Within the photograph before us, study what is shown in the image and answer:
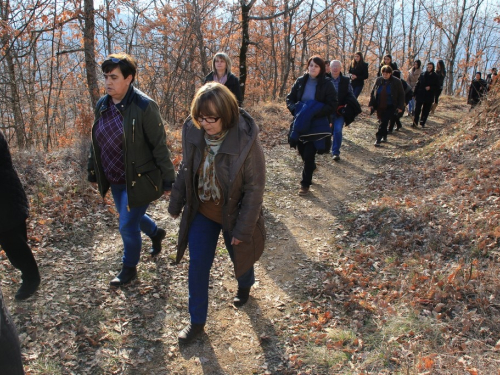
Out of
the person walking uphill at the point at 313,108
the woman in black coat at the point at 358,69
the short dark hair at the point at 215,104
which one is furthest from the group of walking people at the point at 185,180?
the woman in black coat at the point at 358,69

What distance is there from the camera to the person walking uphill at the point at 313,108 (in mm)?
6086

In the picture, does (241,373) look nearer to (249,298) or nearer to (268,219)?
(249,298)

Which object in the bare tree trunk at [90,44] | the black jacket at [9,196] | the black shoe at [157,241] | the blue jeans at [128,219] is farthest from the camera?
the bare tree trunk at [90,44]

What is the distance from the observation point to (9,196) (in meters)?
3.32

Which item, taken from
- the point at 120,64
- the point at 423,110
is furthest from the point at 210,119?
the point at 423,110

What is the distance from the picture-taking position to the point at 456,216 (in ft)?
16.9

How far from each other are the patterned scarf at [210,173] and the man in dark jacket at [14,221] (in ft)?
5.79

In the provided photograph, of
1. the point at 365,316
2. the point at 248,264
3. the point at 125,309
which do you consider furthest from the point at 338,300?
the point at 125,309

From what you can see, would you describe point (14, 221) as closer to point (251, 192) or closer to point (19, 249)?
point (19, 249)

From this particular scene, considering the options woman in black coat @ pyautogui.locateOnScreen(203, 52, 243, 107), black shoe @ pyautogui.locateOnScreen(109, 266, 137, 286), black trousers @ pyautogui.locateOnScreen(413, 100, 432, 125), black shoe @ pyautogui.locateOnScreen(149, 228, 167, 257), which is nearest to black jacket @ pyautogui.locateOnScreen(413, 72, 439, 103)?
black trousers @ pyautogui.locateOnScreen(413, 100, 432, 125)

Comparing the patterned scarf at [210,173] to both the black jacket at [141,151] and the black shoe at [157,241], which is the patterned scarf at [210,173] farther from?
the black shoe at [157,241]

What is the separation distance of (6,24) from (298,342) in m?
9.45

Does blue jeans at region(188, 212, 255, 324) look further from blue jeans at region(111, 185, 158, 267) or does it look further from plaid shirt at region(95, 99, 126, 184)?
plaid shirt at region(95, 99, 126, 184)

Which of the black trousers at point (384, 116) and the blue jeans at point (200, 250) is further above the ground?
the black trousers at point (384, 116)
